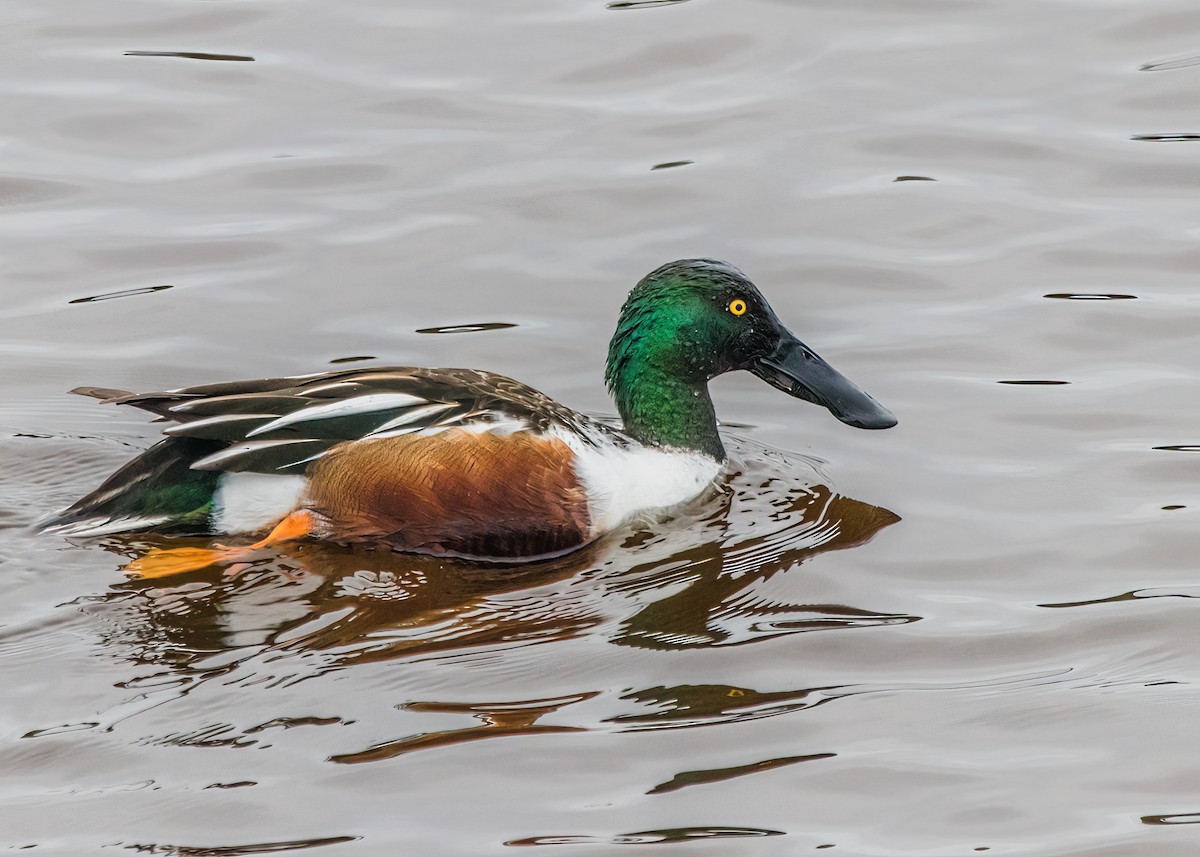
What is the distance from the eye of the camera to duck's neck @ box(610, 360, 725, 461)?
22.7 feet

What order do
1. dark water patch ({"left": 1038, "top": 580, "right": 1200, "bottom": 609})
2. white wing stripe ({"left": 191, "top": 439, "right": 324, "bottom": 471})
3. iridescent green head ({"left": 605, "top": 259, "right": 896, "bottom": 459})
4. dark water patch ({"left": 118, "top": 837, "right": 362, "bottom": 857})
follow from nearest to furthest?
dark water patch ({"left": 118, "top": 837, "right": 362, "bottom": 857}), dark water patch ({"left": 1038, "top": 580, "right": 1200, "bottom": 609}), white wing stripe ({"left": 191, "top": 439, "right": 324, "bottom": 471}), iridescent green head ({"left": 605, "top": 259, "right": 896, "bottom": 459})

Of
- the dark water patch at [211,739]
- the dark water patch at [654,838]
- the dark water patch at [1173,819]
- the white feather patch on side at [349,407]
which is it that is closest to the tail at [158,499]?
the white feather patch on side at [349,407]

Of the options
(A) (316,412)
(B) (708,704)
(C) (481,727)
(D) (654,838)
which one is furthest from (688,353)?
(D) (654,838)

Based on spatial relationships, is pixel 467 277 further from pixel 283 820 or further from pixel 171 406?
pixel 283 820

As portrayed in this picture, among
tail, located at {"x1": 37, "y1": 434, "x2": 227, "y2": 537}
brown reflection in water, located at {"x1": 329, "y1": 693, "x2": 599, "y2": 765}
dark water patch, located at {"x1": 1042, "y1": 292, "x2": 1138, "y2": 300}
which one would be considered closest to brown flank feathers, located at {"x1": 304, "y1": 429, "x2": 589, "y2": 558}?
tail, located at {"x1": 37, "y1": 434, "x2": 227, "y2": 537}

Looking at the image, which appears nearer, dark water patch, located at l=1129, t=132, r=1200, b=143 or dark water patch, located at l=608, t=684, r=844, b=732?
dark water patch, located at l=608, t=684, r=844, b=732

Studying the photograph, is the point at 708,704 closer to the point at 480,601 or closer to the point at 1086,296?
the point at 480,601

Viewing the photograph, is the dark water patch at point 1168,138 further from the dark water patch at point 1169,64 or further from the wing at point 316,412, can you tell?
the wing at point 316,412

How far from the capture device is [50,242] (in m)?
8.97

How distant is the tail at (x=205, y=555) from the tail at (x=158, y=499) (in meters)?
0.12

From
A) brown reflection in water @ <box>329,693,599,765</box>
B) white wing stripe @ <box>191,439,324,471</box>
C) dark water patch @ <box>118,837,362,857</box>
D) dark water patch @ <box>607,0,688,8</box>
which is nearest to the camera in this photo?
dark water patch @ <box>118,837,362,857</box>

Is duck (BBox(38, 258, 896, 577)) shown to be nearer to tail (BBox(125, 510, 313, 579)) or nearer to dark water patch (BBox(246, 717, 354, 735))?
tail (BBox(125, 510, 313, 579))

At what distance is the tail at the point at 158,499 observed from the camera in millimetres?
6207

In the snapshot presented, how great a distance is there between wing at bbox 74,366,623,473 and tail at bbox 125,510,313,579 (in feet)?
0.65
